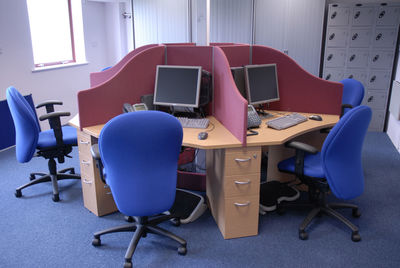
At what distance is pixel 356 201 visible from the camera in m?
3.04

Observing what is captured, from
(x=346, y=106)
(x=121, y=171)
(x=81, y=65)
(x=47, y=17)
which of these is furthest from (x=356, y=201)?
(x=47, y=17)

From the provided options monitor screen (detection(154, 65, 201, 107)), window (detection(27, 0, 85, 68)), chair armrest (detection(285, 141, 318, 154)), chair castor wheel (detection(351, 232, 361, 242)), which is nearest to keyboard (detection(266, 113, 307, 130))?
chair armrest (detection(285, 141, 318, 154))

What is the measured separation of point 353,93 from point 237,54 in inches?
61.9

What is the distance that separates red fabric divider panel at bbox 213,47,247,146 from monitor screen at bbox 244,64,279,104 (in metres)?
0.25

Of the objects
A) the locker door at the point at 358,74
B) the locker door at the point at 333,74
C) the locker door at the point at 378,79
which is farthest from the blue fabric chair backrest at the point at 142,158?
the locker door at the point at 378,79

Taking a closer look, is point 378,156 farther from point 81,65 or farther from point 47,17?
point 47,17

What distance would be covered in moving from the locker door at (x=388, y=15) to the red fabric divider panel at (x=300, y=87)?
2.38 meters

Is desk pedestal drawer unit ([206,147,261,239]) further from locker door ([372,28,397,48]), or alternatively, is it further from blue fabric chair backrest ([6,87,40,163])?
locker door ([372,28,397,48])

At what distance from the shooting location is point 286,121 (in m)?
2.79

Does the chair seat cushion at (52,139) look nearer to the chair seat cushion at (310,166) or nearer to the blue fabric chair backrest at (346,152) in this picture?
the chair seat cushion at (310,166)

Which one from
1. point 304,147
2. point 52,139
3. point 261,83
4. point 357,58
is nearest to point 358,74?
point 357,58

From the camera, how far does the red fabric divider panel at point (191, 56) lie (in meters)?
2.95

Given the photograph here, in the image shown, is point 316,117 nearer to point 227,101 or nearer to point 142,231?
point 227,101

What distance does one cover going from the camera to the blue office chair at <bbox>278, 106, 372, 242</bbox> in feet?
7.09
